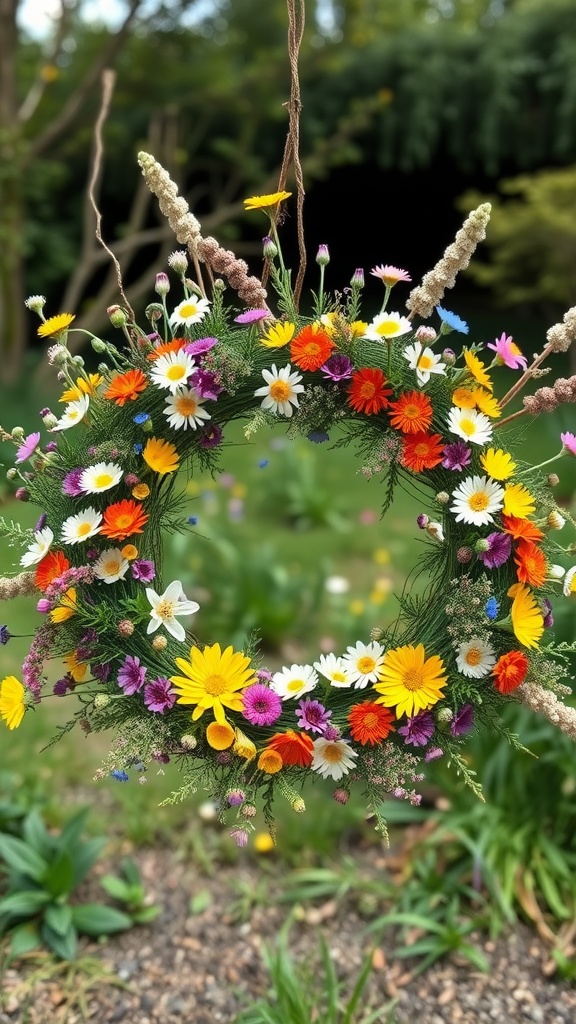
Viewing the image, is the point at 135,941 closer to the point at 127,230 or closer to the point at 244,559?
the point at 244,559

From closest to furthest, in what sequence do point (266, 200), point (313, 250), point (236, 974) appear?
1. point (266, 200)
2. point (236, 974)
3. point (313, 250)

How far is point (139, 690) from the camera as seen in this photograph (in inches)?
44.7

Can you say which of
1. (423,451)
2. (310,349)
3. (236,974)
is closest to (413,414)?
(423,451)

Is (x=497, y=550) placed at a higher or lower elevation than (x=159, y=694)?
higher

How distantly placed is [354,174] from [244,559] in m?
5.48

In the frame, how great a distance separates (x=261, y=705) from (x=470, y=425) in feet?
1.62

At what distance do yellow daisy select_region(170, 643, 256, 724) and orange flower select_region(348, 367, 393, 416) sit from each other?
1.30 ft

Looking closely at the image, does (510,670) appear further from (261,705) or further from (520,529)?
(261,705)

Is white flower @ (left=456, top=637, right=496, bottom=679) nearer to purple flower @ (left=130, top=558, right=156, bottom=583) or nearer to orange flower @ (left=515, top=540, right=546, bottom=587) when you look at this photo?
orange flower @ (left=515, top=540, right=546, bottom=587)

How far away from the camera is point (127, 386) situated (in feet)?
3.74

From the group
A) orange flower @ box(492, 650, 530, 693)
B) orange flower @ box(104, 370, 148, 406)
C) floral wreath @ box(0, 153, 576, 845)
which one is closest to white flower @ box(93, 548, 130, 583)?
floral wreath @ box(0, 153, 576, 845)

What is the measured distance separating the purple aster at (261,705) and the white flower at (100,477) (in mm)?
354

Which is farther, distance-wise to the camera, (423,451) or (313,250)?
(313,250)

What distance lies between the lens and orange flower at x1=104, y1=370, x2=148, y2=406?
1136 mm
